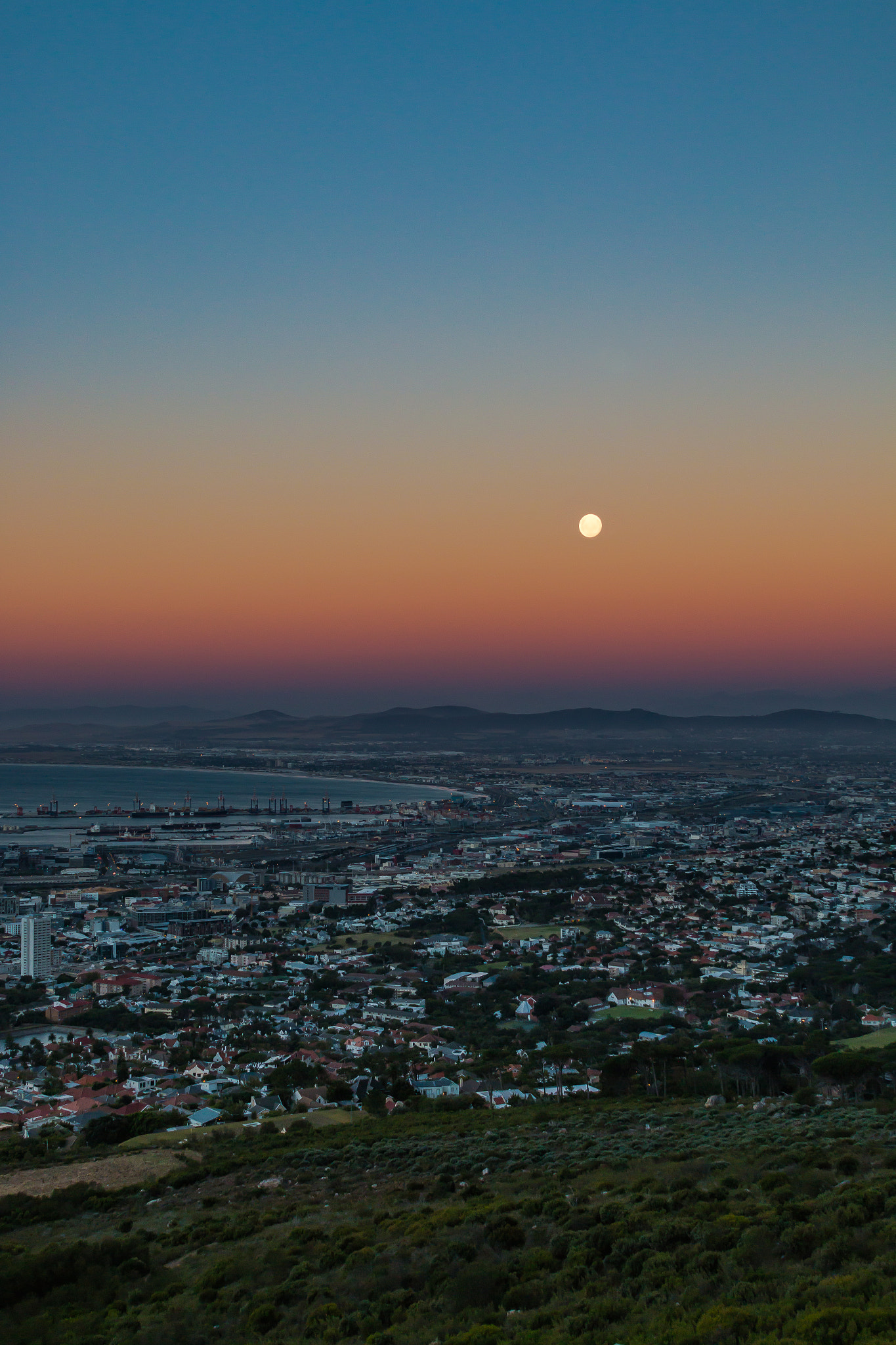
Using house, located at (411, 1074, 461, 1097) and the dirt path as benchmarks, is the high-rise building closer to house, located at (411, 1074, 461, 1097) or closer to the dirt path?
house, located at (411, 1074, 461, 1097)

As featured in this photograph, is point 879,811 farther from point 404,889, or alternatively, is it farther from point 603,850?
point 404,889

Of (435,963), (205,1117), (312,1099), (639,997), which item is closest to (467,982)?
(435,963)

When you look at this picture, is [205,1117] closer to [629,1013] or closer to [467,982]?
[629,1013]

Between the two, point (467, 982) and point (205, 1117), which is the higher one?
point (205, 1117)

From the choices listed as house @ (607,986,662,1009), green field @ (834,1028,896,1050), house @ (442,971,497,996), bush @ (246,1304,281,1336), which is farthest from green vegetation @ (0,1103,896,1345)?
house @ (442,971,497,996)

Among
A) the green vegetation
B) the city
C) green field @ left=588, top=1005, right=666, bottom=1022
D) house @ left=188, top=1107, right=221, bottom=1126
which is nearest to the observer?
the green vegetation

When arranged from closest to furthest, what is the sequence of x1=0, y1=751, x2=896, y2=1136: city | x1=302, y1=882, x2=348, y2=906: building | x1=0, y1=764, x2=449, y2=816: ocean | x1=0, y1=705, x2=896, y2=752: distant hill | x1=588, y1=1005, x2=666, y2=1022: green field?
1. x1=0, y1=751, x2=896, y2=1136: city
2. x1=588, y1=1005, x2=666, y2=1022: green field
3. x1=302, y1=882, x2=348, y2=906: building
4. x1=0, y1=764, x2=449, y2=816: ocean
5. x1=0, y1=705, x2=896, y2=752: distant hill

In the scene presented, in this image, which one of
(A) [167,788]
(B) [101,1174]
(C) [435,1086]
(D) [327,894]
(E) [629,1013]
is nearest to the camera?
(B) [101,1174]

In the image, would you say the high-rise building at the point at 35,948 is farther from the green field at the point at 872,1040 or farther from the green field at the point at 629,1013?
the green field at the point at 872,1040
